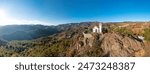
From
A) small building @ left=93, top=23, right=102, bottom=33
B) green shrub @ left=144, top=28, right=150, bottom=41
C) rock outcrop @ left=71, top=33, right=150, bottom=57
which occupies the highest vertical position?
small building @ left=93, top=23, right=102, bottom=33

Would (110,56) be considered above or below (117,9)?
below

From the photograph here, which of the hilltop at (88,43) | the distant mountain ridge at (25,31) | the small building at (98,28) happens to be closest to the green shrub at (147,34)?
the hilltop at (88,43)

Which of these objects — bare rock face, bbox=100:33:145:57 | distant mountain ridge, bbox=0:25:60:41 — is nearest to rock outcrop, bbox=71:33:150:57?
bare rock face, bbox=100:33:145:57

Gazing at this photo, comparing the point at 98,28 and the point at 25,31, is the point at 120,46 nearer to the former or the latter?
the point at 98,28

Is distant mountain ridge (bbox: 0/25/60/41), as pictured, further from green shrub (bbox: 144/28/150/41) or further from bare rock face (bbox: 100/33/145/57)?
green shrub (bbox: 144/28/150/41)

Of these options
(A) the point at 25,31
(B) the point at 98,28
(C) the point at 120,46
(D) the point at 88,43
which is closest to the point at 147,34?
(C) the point at 120,46

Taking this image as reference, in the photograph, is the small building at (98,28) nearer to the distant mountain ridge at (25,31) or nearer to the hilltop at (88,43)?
the hilltop at (88,43)

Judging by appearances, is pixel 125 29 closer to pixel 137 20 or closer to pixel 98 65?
pixel 137 20

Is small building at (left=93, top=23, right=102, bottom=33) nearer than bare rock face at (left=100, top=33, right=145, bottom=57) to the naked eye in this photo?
No

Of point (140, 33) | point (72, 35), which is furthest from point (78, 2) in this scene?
point (140, 33)
